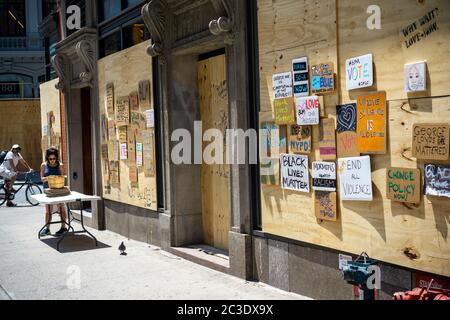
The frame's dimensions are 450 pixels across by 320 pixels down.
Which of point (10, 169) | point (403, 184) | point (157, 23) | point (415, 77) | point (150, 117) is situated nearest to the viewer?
point (415, 77)

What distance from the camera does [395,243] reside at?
185 inches

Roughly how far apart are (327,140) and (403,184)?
1.02 metres

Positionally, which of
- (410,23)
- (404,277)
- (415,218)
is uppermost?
(410,23)

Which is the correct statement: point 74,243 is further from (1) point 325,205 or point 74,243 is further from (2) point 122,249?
(1) point 325,205

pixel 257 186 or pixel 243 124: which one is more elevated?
pixel 243 124

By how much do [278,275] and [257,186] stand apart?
42.2 inches

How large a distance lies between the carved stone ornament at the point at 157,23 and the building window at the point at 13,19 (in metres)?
31.9

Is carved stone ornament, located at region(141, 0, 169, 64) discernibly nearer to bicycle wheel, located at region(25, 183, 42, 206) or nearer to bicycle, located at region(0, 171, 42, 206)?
bicycle, located at region(0, 171, 42, 206)

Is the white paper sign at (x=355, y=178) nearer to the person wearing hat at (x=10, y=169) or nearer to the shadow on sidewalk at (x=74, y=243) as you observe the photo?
the shadow on sidewalk at (x=74, y=243)

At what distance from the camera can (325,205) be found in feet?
17.8

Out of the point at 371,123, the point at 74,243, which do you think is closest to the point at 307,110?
the point at 371,123

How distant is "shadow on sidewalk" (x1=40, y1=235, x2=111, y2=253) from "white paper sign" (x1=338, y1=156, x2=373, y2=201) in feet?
17.0
